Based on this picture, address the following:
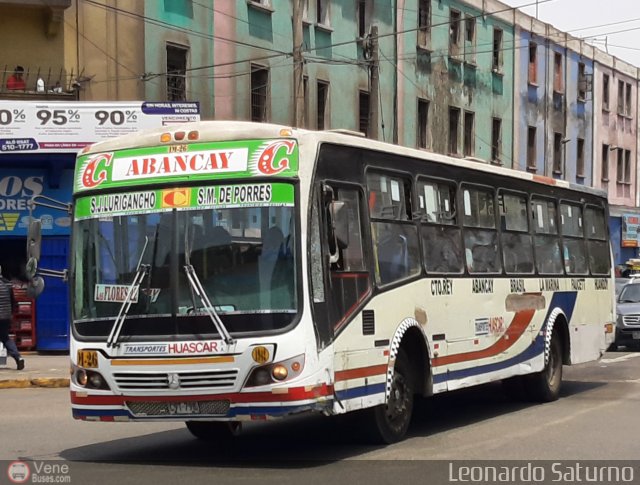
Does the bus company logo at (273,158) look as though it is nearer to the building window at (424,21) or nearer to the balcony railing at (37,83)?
the balcony railing at (37,83)

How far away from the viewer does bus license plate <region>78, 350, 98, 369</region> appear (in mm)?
10008

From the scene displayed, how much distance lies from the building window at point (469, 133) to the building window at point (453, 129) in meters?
0.73

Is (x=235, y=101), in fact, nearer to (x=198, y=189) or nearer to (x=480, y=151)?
(x=480, y=151)

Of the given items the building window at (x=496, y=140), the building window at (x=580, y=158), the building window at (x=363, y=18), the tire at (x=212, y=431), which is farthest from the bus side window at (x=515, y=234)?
the building window at (x=580, y=158)

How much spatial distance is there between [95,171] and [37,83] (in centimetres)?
1325

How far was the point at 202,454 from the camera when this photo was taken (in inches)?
424

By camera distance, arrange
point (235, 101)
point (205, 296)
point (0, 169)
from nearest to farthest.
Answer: point (205, 296) < point (0, 169) < point (235, 101)

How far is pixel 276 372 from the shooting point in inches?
374

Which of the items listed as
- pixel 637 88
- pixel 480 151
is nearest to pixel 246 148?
pixel 480 151

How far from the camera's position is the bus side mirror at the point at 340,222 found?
1005 cm

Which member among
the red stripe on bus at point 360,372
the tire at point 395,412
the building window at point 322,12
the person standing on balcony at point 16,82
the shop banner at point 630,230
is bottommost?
the tire at point 395,412

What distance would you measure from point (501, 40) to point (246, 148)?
3171 centimetres

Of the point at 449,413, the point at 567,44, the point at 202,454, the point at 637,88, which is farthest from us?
the point at 637,88

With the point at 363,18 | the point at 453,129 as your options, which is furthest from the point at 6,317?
the point at 453,129
